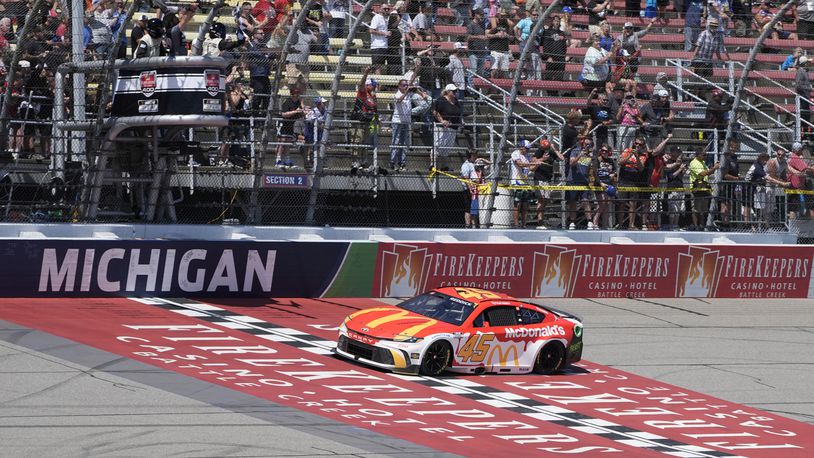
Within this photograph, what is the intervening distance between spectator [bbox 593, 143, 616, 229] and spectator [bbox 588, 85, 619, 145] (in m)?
0.19

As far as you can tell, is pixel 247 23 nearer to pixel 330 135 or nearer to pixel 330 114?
pixel 330 114

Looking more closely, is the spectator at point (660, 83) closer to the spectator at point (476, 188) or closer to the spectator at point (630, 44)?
the spectator at point (630, 44)

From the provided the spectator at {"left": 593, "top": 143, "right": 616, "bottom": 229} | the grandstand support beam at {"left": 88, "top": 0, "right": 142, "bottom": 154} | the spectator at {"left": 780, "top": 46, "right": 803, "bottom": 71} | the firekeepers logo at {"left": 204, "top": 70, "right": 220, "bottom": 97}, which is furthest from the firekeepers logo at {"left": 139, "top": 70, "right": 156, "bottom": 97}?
the spectator at {"left": 780, "top": 46, "right": 803, "bottom": 71}

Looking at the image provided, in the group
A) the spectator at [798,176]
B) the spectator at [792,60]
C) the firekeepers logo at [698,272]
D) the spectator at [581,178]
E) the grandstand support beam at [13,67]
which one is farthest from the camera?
the spectator at [792,60]

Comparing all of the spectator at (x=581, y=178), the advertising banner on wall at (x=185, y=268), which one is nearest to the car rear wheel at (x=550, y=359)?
the advertising banner on wall at (x=185, y=268)

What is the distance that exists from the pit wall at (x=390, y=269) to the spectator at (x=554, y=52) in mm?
2997

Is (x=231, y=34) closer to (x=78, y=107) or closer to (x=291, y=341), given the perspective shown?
(x=78, y=107)

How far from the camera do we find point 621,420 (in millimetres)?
15273

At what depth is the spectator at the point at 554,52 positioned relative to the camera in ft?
75.7

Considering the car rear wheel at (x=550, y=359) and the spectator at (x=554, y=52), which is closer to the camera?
the car rear wheel at (x=550, y=359)

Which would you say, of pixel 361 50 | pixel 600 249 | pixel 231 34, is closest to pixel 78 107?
pixel 231 34

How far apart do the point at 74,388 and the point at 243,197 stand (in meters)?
6.65

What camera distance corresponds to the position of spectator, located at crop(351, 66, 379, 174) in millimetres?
20969

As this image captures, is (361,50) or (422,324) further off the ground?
(361,50)
